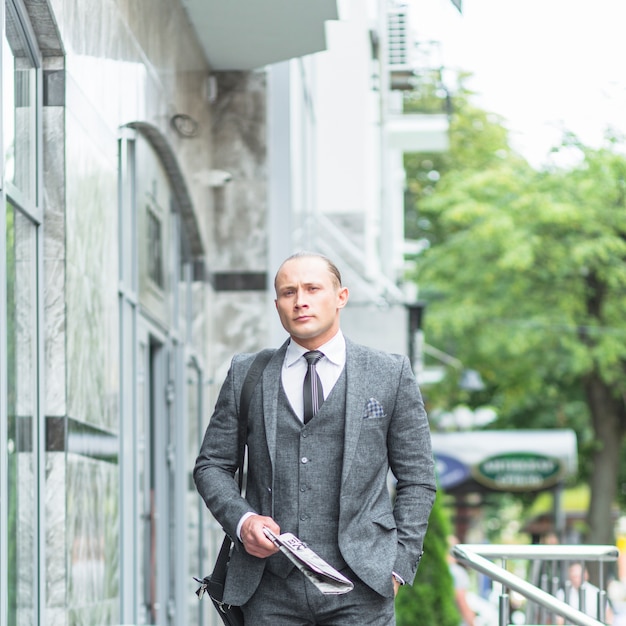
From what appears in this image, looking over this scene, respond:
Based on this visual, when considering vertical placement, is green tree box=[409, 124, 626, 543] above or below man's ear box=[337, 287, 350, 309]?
above

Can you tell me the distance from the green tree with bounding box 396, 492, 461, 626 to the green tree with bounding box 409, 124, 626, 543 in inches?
385

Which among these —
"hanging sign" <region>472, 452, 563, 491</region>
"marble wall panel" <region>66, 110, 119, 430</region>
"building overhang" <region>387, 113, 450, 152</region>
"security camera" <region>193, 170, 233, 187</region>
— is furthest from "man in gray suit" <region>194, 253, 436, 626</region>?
"hanging sign" <region>472, 452, 563, 491</region>

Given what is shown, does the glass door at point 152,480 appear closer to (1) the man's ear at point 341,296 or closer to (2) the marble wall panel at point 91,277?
(2) the marble wall panel at point 91,277

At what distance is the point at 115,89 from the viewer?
6383mm

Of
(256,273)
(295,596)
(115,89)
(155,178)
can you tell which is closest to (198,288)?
(256,273)

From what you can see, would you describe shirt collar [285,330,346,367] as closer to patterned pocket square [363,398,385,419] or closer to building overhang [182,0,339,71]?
patterned pocket square [363,398,385,419]

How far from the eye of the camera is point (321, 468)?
3.82 meters

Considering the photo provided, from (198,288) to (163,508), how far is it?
1.80 m

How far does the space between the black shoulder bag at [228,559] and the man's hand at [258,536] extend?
0.72 feet

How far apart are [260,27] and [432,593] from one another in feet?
23.7

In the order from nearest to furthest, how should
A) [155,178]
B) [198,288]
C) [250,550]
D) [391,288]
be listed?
[250,550] < [155,178] < [198,288] < [391,288]

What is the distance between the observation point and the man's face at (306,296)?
3846 mm

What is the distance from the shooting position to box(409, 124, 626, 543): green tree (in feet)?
75.9

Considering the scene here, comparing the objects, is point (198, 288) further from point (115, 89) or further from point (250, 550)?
point (250, 550)
